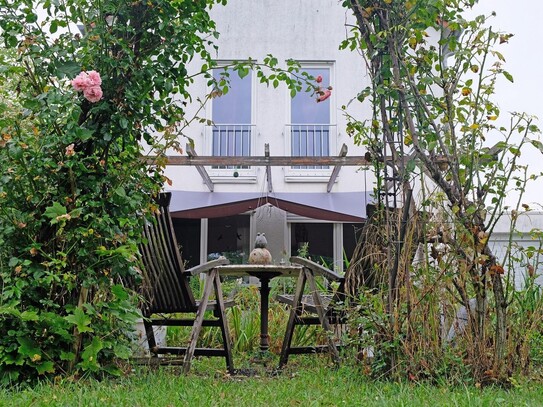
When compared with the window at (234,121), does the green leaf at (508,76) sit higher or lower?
lower

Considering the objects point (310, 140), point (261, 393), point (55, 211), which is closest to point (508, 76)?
point (261, 393)

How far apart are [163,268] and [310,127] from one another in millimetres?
7994

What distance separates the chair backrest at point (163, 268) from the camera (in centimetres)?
354

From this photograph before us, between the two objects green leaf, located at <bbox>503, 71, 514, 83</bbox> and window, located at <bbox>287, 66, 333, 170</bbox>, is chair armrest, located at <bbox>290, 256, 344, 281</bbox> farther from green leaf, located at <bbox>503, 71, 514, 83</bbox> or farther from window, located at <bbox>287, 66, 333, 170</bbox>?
window, located at <bbox>287, 66, 333, 170</bbox>

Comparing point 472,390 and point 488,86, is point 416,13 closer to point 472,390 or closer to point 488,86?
→ point 488,86

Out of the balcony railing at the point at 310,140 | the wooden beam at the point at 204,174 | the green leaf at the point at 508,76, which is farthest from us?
the balcony railing at the point at 310,140

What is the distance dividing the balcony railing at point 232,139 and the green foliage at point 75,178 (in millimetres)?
7994

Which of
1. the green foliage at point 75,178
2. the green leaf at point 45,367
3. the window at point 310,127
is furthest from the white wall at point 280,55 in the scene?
the green leaf at point 45,367

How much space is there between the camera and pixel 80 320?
2.72 m

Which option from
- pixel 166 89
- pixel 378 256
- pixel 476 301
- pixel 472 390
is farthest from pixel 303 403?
pixel 166 89

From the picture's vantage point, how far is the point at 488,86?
112 inches

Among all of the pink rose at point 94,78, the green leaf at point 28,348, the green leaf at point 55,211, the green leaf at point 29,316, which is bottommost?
Result: the green leaf at point 28,348

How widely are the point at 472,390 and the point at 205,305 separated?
5.43 feet

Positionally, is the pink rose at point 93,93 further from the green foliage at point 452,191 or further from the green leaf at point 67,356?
the green foliage at point 452,191
